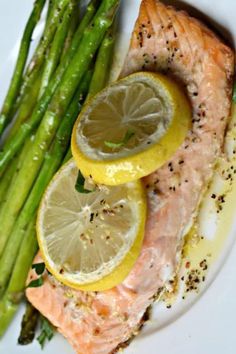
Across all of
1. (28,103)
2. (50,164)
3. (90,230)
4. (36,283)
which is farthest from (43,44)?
(36,283)

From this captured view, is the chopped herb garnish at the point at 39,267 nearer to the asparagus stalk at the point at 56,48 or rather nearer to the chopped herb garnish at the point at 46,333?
the chopped herb garnish at the point at 46,333

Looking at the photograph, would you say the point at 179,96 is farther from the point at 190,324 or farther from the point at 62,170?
the point at 190,324

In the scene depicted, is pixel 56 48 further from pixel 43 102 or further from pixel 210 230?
pixel 210 230

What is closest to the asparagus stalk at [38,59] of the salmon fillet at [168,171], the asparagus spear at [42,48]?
the asparagus spear at [42,48]

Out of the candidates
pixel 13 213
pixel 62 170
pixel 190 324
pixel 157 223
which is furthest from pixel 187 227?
pixel 13 213

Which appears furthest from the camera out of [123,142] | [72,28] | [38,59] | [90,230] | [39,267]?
[38,59]

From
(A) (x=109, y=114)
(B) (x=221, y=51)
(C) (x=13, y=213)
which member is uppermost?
(B) (x=221, y=51)
